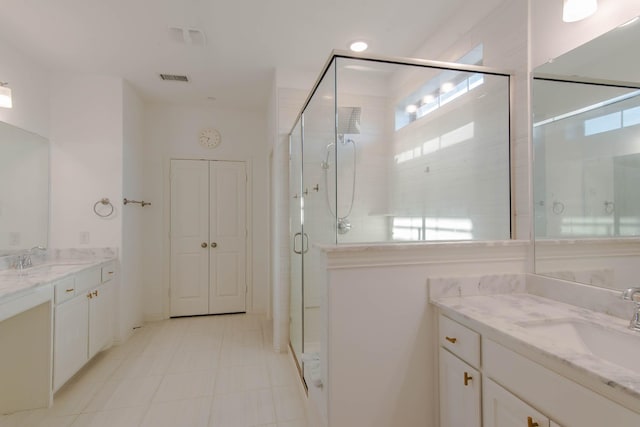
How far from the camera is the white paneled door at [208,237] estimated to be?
3.98m

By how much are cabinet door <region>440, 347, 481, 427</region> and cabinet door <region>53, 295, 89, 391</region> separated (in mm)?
2493

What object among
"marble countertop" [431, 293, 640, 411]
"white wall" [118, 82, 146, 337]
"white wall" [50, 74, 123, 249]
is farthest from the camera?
"white wall" [118, 82, 146, 337]

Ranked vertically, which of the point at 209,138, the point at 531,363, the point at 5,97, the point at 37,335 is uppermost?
the point at 209,138

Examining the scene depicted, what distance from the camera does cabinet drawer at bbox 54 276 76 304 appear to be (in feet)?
7.13

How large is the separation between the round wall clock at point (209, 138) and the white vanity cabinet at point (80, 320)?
1845mm

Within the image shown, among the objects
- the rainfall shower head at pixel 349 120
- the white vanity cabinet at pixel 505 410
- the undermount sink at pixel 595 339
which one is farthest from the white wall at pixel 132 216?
the undermount sink at pixel 595 339

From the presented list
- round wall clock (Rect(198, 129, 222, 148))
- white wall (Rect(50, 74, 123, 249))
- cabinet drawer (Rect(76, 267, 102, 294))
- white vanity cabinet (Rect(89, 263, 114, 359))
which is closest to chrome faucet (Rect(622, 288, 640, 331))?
cabinet drawer (Rect(76, 267, 102, 294))

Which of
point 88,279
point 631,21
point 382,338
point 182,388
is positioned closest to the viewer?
point 631,21

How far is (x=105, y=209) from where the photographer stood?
312cm

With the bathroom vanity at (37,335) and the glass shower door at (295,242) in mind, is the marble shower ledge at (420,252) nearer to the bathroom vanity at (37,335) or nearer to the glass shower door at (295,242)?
the glass shower door at (295,242)

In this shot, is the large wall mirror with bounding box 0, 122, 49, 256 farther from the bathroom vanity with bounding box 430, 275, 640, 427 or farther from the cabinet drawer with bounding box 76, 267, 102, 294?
the bathroom vanity with bounding box 430, 275, 640, 427

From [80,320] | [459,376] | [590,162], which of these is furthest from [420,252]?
[80,320]

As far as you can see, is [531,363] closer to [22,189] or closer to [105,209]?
[105,209]

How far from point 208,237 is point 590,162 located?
3836 mm
